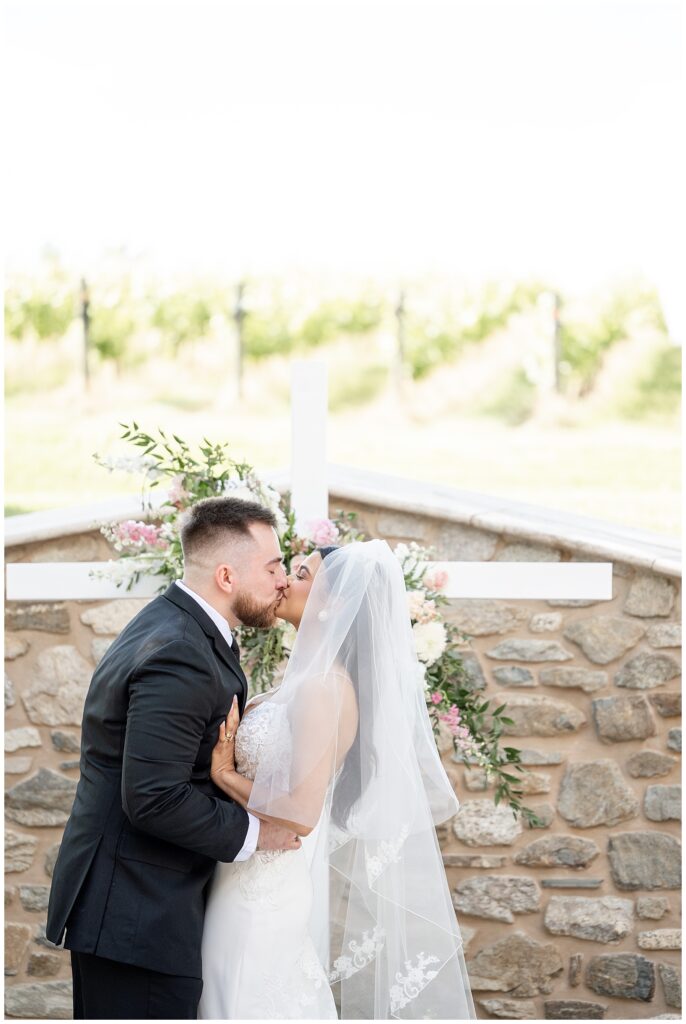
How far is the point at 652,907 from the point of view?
12.3ft

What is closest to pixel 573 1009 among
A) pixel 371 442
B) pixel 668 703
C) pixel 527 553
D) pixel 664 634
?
pixel 668 703

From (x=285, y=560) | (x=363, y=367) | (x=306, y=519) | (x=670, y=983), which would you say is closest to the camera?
(x=285, y=560)

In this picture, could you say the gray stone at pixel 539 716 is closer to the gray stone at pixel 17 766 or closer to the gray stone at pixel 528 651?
the gray stone at pixel 528 651

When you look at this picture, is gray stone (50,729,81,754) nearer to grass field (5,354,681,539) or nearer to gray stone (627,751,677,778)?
gray stone (627,751,677,778)

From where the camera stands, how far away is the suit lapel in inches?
90.2

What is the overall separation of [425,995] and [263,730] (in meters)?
0.71

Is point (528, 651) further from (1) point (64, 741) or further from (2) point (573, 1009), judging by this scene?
(1) point (64, 741)

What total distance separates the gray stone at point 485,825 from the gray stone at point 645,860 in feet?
1.17

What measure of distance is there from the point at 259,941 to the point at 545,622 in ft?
6.02

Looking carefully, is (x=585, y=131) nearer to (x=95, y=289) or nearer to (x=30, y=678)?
(x=95, y=289)

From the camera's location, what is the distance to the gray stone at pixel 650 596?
3.79 m

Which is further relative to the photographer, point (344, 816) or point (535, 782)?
point (535, 782)

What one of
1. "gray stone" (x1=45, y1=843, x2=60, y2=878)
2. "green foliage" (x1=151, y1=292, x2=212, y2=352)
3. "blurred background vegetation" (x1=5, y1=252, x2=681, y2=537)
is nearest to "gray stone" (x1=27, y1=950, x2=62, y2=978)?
"gray stone" (x1=45, y1=843, x2=60, y2=878)

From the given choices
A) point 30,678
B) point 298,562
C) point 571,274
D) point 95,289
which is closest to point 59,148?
point 95,289
